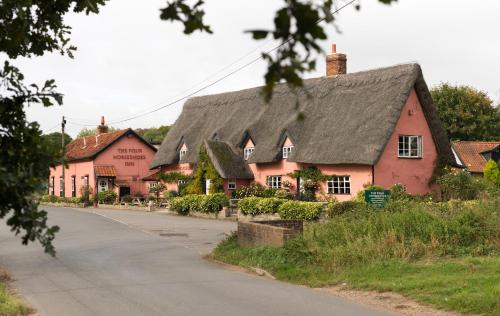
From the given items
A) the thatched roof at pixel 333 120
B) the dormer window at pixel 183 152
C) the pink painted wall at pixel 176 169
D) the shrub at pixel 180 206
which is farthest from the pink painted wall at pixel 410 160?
the dormer window at pixel 183 152

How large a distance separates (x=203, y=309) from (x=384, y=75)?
27.2 metres

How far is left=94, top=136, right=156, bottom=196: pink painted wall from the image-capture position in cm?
5538

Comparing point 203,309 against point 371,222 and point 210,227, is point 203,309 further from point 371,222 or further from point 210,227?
point 210,227

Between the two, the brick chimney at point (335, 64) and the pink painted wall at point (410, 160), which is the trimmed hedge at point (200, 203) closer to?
the pink painted wall at point (410, 160)

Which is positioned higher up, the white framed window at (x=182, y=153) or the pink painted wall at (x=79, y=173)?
the white framed window at (x=182, y=153)

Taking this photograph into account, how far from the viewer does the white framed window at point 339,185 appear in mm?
33041

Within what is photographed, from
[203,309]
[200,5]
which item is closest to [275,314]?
[203,309]

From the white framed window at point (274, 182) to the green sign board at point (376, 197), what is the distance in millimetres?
19253

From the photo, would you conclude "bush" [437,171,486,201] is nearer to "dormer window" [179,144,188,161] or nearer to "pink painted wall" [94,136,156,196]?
"dormer window" [179,144,188,161]

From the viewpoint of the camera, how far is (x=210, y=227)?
92.8 feet

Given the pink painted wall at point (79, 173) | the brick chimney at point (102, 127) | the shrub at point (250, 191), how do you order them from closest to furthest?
the shrub at point (250, 191)
the pink painted wall at point (79, 173)
the brick chimney at point (102, 127)

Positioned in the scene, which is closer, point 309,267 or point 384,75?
point 309,267

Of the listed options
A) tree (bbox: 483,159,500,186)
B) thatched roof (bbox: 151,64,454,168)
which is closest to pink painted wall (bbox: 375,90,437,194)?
thatched roof (bbox: 151,64,454,168)

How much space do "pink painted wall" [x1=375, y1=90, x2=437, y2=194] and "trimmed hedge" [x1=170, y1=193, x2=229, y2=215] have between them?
8700 mm
